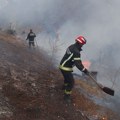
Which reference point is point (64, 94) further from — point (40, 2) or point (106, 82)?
point (40, 2)

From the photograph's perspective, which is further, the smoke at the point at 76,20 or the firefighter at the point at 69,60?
the smoke at the point at 76,20

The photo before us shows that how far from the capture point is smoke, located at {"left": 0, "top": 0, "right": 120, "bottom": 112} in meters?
20.4

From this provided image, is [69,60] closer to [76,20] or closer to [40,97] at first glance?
[40,97]

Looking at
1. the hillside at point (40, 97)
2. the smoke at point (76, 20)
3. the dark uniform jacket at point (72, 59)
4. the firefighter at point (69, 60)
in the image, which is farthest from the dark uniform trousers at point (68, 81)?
the smoke at point (76, 20)

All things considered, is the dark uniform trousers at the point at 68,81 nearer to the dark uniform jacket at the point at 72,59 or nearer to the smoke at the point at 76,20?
the dark uniform jacket at the point at 72,59

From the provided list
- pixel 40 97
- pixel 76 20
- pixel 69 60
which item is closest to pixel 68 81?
pixel 69 60

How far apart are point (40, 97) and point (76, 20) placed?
17.8 meters

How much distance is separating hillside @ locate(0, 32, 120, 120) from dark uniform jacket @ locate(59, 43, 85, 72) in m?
0.92

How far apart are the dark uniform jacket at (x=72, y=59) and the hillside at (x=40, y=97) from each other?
0.92 m

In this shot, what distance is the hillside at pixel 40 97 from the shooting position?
780 centimetres

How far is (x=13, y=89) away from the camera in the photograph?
345 inches

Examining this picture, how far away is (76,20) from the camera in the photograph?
2595 cm

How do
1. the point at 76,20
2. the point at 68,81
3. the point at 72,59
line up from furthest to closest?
1. the point at 76,20
2. the point at 68,81
3. the point at 72,59

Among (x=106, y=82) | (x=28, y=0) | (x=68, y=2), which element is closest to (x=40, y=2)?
(x=28, y=0)
